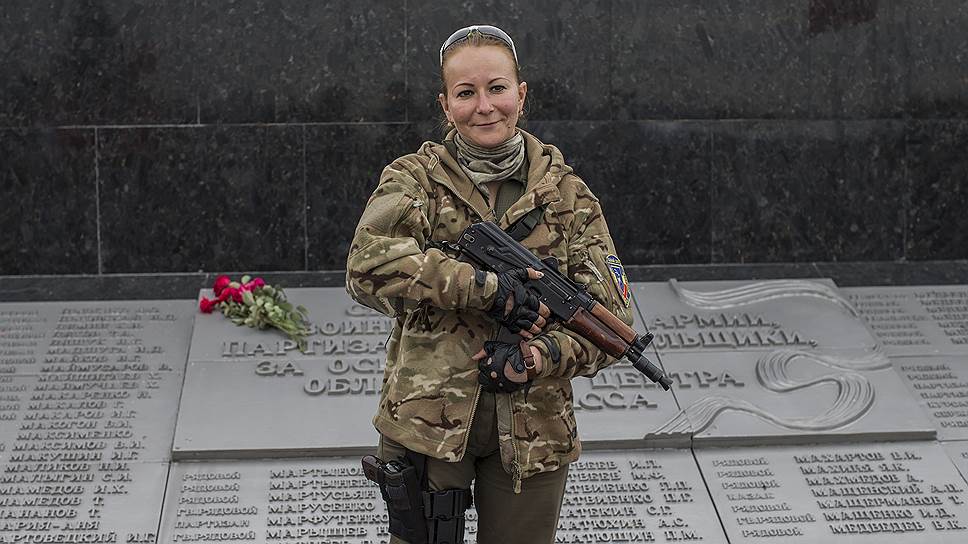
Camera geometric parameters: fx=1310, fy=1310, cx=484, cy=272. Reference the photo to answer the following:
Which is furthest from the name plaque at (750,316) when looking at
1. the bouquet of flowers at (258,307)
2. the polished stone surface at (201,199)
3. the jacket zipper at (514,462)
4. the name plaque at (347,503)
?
the jacket zipper at (514,462)

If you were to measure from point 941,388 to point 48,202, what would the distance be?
18.3 feet

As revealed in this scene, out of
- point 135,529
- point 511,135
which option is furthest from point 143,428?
point 511,135

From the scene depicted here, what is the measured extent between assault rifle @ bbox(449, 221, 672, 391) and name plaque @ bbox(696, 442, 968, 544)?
2464mm

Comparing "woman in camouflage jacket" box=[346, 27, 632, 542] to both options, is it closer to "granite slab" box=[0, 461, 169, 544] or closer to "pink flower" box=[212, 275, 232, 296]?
"granite slab" box=[0, 461, 169, 544]

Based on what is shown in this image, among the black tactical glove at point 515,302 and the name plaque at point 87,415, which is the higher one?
the black tactical glove at point 515,302

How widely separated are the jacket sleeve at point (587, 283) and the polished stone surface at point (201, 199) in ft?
15.1

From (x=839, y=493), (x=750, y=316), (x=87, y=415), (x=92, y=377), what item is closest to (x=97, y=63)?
(x=92, y=377)

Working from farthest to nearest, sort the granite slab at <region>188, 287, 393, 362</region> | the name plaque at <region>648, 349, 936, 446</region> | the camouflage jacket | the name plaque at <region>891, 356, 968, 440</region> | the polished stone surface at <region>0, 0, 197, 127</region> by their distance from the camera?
the polished stone surface at <region>0, 0, 197, 127</region>, the granite slab at <region>188, 287, 393, 362</region>, the name plaque at <region>891, 356, 968, 440</region>, the name plaque at <region>648, 349, 936, 446</region>, the camouflage jacket

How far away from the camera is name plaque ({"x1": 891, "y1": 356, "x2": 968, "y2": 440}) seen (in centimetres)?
693

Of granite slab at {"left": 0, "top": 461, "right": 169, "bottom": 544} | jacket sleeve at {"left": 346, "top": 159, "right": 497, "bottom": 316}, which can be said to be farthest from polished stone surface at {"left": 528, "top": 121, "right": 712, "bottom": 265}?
jacket sleeve at {"left": 346, "top": 159, "right": 497, "bottom": 316}

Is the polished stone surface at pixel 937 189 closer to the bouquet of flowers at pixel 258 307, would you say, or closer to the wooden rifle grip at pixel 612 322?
the bouquet of flowers at pixel 258 307

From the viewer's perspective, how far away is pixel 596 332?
13.0 feet

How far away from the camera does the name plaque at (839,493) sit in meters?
6.14

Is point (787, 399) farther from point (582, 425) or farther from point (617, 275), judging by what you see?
point (617, 275)
